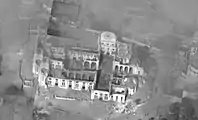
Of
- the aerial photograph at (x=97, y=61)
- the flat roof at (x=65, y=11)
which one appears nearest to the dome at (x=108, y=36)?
the aerial photograph at (x=97, y=61)

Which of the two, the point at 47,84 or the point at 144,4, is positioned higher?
the point at 144,4

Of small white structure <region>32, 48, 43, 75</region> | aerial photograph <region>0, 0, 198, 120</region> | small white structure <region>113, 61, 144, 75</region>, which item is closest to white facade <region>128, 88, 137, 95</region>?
aerial photograph <region>0, 0, 198, 120</region>

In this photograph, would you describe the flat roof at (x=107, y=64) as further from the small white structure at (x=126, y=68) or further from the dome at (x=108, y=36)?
the dome at (x=108, y=36)

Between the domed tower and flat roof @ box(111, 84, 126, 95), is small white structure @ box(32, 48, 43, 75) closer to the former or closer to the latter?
the domed tower

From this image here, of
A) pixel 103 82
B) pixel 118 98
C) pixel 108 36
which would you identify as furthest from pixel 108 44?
pixel 118 98

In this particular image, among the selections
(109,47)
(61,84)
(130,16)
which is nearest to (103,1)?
(130,16)

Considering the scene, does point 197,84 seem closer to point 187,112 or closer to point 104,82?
point 187,112

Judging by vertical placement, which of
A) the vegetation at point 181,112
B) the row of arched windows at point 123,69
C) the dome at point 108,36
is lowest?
the vegetation at point 181,112
